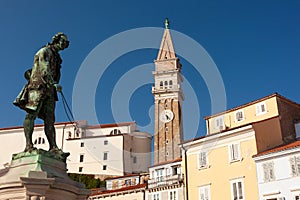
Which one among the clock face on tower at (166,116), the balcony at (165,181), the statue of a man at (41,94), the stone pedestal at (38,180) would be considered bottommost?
the stone pedestal at (38,180)

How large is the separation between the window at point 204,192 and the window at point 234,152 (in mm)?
3173

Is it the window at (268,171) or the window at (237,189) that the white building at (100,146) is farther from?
the window at (268,171)

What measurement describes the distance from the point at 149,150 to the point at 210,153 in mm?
53697

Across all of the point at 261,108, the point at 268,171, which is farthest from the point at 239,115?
the point at 268,171

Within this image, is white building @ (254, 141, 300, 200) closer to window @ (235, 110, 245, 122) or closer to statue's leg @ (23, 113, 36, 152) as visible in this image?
→ window @ (235, 110, 245, 122)

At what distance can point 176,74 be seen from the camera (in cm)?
9306

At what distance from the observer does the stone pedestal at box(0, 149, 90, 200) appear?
24.2 ft

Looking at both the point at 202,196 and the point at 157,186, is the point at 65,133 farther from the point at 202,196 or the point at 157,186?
the point at 202,196

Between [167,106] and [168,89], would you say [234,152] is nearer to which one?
[167,106]

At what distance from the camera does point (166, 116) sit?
86.6m

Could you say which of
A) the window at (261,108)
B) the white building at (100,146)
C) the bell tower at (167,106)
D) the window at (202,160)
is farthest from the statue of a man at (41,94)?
the bell tower at (167,106)

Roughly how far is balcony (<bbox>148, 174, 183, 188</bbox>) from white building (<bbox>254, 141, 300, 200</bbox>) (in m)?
8.71

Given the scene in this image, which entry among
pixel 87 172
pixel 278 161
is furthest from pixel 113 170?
pixel 278 161

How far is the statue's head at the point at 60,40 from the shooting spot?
943cm
